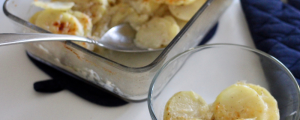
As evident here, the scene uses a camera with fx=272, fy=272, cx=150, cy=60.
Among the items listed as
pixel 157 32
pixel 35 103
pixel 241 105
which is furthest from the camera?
pixel 157 32

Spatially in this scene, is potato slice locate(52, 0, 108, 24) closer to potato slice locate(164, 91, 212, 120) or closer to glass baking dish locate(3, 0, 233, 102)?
glass baking dish locate(3, 0, 233, 102)

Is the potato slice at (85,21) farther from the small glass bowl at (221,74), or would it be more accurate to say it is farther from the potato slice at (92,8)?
the small glass bowl at (221,74)

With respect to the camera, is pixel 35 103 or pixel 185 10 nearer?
pixel 35 103

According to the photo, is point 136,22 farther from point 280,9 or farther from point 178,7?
point 280,9

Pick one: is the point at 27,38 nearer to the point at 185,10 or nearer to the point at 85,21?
the point at 85,21

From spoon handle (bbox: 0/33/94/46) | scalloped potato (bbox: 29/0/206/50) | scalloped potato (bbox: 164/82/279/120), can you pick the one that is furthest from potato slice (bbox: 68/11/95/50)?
scalloped potato (bbox: 164/82/279/120)

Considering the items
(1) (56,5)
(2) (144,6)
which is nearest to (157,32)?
(2) (144,6)

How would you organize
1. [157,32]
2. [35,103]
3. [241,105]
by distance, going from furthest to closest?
1. [157,32]
2. [35,103]
3. [241,105]
